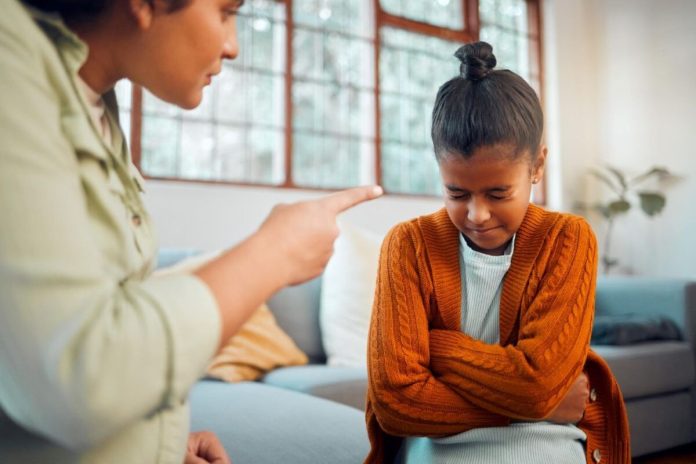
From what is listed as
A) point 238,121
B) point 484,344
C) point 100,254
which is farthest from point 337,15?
point 100,254

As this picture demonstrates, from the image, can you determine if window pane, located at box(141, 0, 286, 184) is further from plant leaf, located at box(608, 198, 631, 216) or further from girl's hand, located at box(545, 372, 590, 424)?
girl's hand, located at box(545, 372, 590, 424)

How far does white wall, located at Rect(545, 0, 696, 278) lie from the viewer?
4.84 meters

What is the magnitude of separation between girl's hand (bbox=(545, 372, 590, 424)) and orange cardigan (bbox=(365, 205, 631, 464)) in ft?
0.19

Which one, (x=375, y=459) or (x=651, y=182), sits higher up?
(x=651, y=182)

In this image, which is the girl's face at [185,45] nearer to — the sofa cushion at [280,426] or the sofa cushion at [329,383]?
the sofa cushion at [280,426]

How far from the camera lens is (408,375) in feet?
3.50

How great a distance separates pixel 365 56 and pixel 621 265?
2.79 m

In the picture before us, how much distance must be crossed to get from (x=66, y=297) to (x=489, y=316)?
2.77ft

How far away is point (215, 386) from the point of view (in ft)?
6.57

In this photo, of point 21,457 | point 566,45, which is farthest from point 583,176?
point 21,457

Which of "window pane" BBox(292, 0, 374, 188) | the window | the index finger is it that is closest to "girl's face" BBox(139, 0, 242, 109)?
the index finger

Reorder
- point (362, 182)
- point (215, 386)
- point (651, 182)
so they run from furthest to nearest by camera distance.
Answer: point (651, 182)
point (362, 182)
point (215, 386)

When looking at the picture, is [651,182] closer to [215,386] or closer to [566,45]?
[566,45]

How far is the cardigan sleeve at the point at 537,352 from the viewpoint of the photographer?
3.34ft
